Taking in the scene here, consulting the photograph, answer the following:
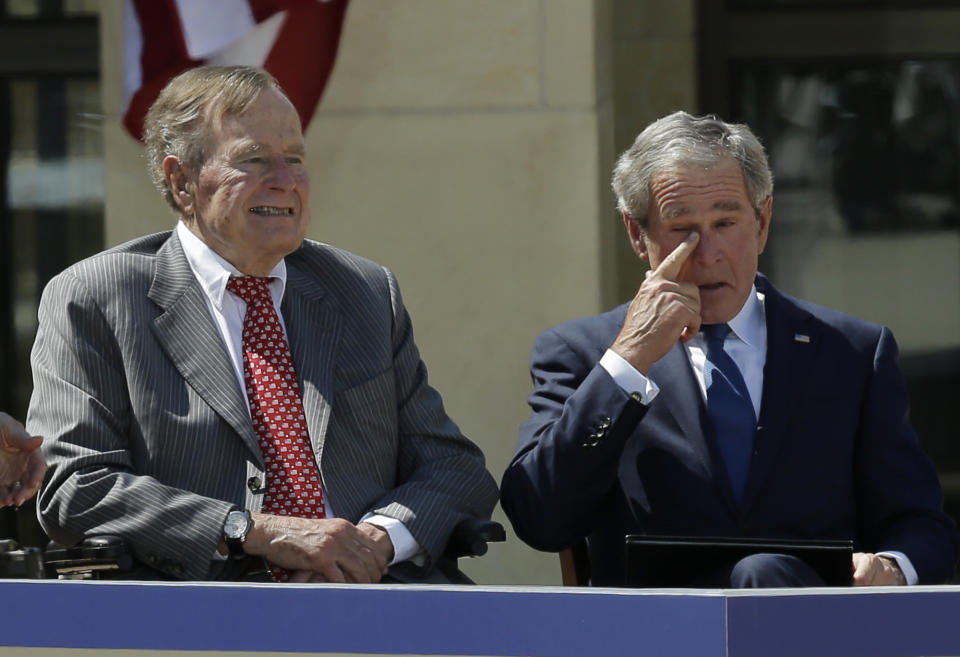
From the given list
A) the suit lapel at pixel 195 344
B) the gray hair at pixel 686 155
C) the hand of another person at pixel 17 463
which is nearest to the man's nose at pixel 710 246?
the gray hair at pixel 686 155

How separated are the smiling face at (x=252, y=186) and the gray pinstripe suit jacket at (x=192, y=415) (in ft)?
0.38

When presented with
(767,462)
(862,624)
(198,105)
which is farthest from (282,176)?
(862,624)

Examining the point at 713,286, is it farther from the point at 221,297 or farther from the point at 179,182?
the point at 179,182

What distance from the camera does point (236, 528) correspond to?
3006 mm

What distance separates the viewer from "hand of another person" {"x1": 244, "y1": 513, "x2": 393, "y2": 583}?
3.01m

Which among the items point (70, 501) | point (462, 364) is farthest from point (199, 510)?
point (462, 364)

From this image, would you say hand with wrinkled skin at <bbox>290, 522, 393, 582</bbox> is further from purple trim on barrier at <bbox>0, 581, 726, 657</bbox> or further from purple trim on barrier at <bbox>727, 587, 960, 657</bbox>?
purple trim on barrier at <bbox>727, 587, 960, 657</bbox>

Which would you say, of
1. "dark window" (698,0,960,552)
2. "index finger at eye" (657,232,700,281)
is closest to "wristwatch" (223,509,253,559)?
"index finger at eye" (657,232,700,281)

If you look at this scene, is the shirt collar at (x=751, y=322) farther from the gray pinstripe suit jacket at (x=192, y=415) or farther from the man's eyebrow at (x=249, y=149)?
the man's eyebrow at (x=249, y=149)

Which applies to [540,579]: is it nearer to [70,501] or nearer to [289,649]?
[70,501]

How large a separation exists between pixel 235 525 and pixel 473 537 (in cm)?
49

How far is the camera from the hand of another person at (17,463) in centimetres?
278

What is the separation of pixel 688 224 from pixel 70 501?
1.35 meters

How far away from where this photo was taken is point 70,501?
302 cm
